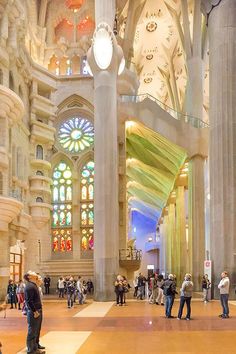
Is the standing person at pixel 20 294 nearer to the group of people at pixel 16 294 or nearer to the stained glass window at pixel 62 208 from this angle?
the group of people at pixel 16 294

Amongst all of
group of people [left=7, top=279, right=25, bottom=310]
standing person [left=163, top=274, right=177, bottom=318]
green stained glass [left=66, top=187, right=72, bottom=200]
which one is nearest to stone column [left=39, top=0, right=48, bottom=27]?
green stained glass [left=66, top=187, right=72, bottom=200]

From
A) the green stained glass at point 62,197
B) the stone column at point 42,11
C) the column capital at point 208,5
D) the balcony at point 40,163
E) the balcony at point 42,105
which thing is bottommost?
the green stained glass at point 62,197

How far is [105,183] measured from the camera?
29906 millimetres

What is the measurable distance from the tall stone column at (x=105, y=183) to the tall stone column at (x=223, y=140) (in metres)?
5.28

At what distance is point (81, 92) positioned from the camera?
153ft

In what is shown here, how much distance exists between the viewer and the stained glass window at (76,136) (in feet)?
155

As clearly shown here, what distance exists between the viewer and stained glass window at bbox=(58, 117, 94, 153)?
47.3 meters

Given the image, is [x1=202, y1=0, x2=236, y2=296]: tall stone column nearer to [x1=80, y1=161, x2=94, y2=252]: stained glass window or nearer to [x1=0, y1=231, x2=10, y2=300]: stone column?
[x1=0, y1=231, x2=10, y2=300]: stone column

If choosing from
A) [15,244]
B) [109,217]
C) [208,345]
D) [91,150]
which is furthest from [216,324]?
[91,150]

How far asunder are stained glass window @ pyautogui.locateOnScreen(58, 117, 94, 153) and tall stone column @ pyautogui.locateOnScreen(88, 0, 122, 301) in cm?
1596

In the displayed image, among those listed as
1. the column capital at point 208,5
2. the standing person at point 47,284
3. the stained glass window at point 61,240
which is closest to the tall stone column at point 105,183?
the column capital at point 208,5

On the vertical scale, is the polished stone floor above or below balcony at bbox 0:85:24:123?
below

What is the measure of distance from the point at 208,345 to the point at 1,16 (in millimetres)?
25159

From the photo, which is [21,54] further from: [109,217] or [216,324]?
[216,324]
